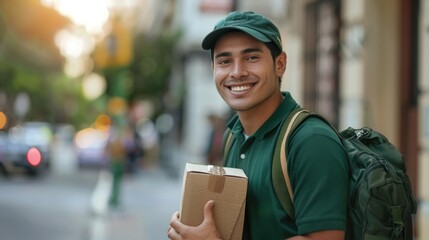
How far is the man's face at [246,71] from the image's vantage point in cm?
268

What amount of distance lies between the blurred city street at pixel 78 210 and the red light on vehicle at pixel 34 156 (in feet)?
1.92

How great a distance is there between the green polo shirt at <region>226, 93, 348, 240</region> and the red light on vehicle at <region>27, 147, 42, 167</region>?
81.1 ft

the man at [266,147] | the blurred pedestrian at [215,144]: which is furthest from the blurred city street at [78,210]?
the man at [266,147]

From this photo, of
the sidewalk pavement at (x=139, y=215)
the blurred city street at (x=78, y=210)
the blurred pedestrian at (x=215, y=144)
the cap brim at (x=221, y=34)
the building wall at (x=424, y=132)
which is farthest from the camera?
the blurred pedestrian at (x=215, y=144)

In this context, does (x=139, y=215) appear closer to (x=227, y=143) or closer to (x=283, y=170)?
(x=227, y=143)

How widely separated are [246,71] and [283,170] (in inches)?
15.7

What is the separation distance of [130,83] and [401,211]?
3237cm

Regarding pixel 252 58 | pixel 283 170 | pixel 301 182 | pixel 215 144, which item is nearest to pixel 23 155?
pixel 215 144

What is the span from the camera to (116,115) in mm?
16938

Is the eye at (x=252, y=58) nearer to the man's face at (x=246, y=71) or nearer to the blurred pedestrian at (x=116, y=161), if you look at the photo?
the man's face at (x=246, y=71)

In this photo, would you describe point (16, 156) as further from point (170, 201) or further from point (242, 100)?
point (242, 100)

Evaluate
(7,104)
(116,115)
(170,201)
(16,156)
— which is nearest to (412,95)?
(116,115)

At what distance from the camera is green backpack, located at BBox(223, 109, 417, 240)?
7.59ft

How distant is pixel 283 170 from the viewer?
8.16ft
